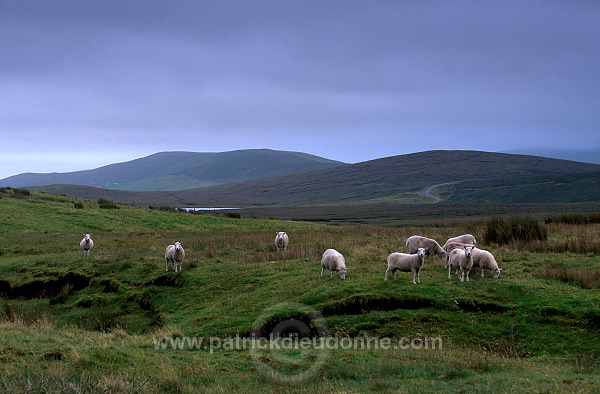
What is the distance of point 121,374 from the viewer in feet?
23.0

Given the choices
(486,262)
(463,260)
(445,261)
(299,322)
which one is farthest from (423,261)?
(299,322)

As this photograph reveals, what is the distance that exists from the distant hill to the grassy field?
Answer: 97334 mm

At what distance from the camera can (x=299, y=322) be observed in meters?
10.9

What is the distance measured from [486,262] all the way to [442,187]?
13614 cm

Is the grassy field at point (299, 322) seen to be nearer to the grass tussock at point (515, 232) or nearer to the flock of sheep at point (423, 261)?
the flock of sheep at point (423, 261)

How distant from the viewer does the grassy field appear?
23.5ft

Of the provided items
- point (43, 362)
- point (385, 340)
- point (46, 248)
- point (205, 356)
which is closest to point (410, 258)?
point (385, 340)

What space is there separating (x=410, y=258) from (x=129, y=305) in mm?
9400

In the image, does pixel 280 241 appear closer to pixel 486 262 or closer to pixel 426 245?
pixel 426 245

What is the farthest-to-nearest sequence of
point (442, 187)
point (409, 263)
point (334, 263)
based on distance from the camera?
point (442, 187)
point (334, 263)
point (409, 263)

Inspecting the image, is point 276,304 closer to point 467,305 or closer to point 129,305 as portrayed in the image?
point 467,305

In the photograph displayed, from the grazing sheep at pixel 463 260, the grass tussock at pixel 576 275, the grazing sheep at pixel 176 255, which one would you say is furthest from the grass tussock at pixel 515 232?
the grazing sheep at pixel 176 255

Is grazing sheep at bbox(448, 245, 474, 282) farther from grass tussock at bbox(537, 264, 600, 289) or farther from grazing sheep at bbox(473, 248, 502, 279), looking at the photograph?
grass tussock at bbox(537, 264, 600, 289)

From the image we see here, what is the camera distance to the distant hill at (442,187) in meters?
108
